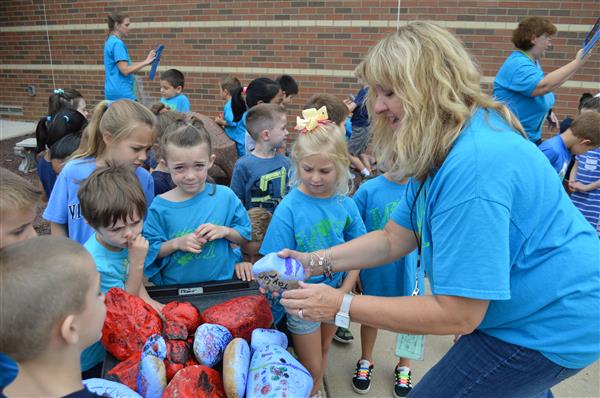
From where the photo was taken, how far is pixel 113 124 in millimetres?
2768

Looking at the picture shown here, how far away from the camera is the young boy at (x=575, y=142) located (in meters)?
3.73

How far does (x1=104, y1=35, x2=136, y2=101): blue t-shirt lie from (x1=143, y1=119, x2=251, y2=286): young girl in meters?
4.51

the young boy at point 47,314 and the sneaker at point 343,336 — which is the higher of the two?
the young boy at point 47,314

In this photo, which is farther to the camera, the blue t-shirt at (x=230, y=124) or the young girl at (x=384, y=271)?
the blue t-shirt at (x=230, y=124)

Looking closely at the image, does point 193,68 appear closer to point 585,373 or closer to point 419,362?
point 419,362

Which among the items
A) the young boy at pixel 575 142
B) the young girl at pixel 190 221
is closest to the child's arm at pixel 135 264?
the young girl at pixel 190 221

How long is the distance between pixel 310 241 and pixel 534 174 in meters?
1.41

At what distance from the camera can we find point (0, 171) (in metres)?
2.08

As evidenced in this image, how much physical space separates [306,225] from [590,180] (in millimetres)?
2933

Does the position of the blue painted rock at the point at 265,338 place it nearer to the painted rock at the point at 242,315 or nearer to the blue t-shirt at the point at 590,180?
the painted rock at the point at 242,315

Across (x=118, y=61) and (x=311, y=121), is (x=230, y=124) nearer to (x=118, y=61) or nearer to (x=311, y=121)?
(x=118, y=61)

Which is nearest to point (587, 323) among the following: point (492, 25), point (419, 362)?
point (419, 362)

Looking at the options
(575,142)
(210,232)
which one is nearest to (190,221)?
(210,232)

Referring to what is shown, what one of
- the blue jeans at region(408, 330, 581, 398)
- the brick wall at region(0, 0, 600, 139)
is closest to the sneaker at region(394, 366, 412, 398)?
the blue jeans at region(408, 330, 581, 398)
